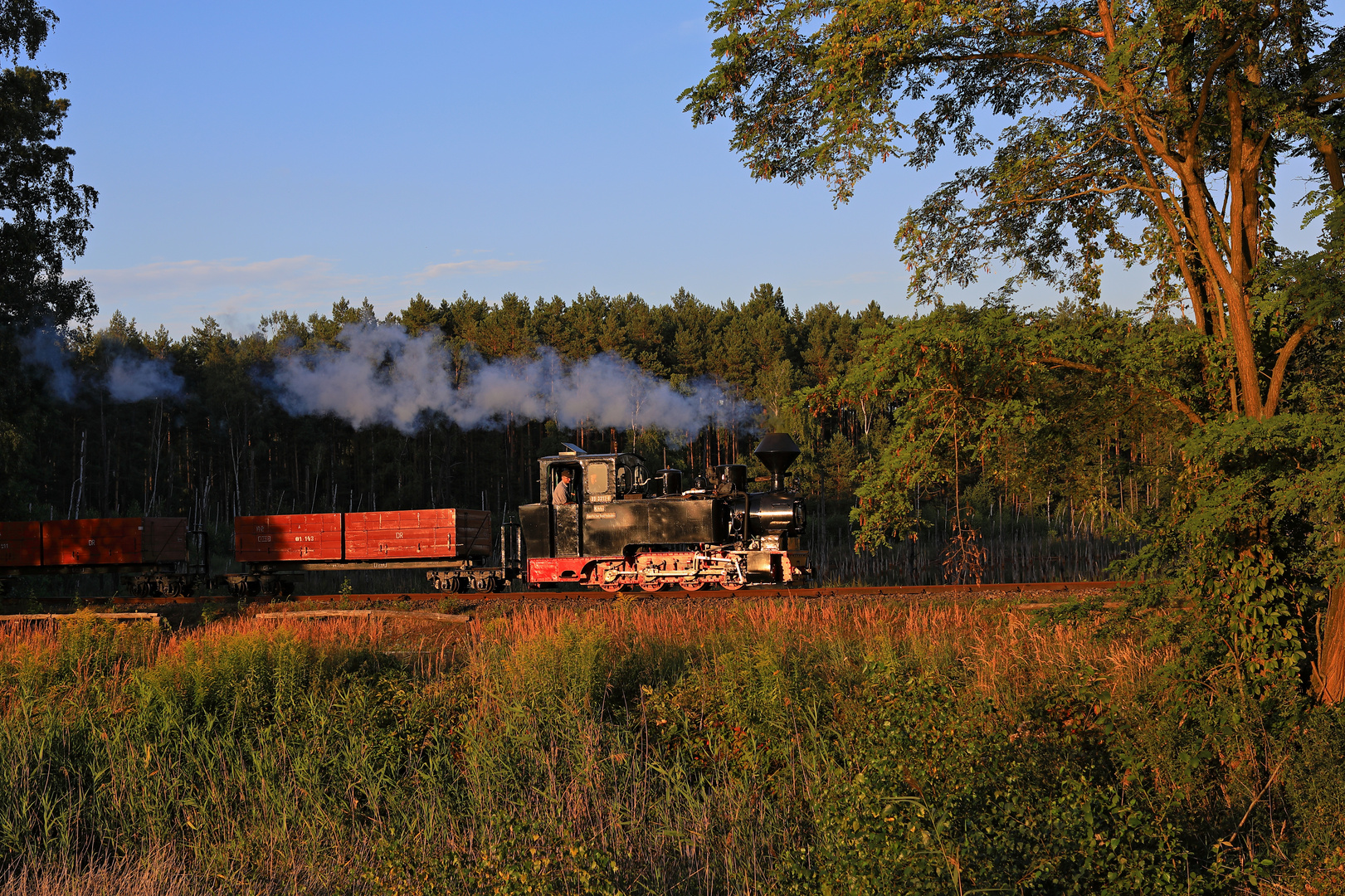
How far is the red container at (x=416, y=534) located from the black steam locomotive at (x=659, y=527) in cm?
256

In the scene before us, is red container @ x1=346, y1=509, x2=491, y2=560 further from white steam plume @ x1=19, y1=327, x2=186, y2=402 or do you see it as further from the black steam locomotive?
white steam plume @ x1=19, y1=327, x2=186, y2=402

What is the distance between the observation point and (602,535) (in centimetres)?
1902

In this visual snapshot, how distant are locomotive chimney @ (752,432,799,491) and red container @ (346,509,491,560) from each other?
7.30m

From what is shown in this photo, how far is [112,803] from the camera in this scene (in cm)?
773

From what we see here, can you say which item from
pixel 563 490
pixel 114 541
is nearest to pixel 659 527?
pixel 563 490

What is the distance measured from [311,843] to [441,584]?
15.8 metres

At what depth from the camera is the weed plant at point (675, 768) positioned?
5320 millimetres

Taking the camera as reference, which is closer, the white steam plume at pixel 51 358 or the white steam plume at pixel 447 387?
the white steam plume at pixel 51 358

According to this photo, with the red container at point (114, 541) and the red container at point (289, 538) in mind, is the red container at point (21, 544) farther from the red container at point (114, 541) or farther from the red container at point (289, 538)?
the red container at point (289, 538)

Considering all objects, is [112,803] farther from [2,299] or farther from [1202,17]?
[2,299]

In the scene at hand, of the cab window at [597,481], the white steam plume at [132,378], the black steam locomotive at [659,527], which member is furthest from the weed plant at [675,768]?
the white steam plume at [132,378]

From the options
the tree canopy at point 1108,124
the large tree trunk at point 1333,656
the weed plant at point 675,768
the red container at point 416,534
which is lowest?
the weed plant at point 675,768

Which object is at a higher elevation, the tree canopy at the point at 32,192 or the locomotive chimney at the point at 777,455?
the tree canopy at the point at 32,192

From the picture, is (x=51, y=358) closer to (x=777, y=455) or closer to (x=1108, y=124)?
(x=777, y=455)
